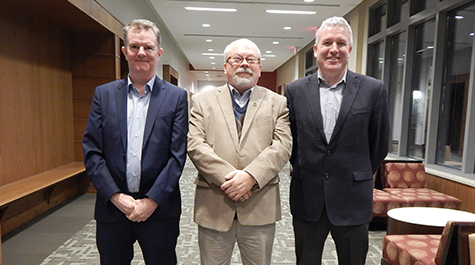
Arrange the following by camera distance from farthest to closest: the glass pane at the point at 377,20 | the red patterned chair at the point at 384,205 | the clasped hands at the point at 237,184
→ the glass pane at the point at 377,20 → the red patterned chair at the point at 384,205 → the clasped hands at the point at 237,184

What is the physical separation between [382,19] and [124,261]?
22.0ft

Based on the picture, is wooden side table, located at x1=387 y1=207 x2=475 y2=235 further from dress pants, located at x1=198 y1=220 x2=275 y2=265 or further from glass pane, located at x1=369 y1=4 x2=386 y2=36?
glass pane, located at x1=369 y1=4 x2=386 y2=36

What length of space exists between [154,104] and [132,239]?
786 millimetres

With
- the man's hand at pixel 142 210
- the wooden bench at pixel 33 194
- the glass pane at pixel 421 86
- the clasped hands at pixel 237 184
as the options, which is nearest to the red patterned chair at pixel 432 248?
the clasped hands at pixel 237 184

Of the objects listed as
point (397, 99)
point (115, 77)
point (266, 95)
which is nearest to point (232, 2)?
point (115, 77)

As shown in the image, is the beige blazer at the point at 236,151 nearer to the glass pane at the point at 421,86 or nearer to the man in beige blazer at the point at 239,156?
the man in beige blazer at the point at 239,156

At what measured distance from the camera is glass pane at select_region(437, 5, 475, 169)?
4059 millimetres

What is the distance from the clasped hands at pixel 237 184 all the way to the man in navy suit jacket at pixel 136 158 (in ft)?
0.97

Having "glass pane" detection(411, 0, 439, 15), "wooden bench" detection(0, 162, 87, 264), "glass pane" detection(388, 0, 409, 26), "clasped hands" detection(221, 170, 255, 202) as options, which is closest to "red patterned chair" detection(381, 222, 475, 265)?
"clasped hands" detection(221, 170, 255, 202)

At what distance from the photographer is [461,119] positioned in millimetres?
4184

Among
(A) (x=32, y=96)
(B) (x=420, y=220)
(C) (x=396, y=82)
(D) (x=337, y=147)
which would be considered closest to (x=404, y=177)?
(B) (x=420, y=220)

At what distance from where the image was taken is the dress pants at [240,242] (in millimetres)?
1760

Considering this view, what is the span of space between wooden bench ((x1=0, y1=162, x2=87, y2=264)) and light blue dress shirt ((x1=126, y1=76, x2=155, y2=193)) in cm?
208

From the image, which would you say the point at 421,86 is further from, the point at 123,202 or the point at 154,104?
the point at 123,202
